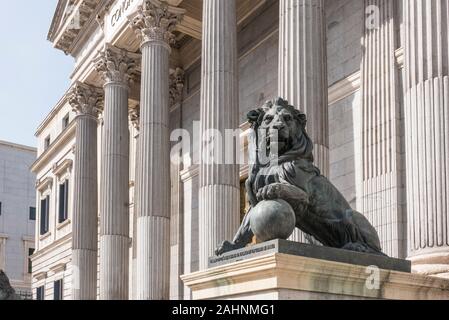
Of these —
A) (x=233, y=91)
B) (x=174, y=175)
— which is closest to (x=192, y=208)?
(x=174, y=175)

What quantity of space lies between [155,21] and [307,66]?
10287 mm

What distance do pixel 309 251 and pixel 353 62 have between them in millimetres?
14945

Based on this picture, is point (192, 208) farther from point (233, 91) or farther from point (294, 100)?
point (294, 100)

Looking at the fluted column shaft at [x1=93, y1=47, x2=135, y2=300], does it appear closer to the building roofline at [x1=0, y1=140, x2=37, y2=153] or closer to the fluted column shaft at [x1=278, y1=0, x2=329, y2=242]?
the fluted column shaft at [x1=278, y1=0, x2=329, y2=242]

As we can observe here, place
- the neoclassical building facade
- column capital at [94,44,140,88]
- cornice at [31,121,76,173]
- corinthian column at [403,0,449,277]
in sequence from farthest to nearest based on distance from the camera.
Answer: cornice at [31,121,76,173] → column capital at [94,44,140,88] → the neoclassical building facade → corinthian column at [403,0,449,277]

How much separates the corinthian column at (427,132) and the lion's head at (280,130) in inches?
192

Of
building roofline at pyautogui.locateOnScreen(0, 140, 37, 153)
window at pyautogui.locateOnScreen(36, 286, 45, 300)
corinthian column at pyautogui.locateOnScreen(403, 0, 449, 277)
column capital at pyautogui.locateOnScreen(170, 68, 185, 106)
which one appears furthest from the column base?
building roofline at pyautogui.locateOnScreen(0, 140, 37, 153)

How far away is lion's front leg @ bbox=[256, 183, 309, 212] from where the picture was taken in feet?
27.6

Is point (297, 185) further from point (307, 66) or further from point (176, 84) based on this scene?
point (176, 84)

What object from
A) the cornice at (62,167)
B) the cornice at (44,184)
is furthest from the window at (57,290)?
the cornice at (44,184)

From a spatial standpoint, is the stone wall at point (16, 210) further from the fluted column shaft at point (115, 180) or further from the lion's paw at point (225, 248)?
the lion's paw at point (225, 248)

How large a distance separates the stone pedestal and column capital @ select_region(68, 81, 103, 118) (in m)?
25.5

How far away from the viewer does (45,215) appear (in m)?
48.8

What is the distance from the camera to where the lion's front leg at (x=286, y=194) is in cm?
842
